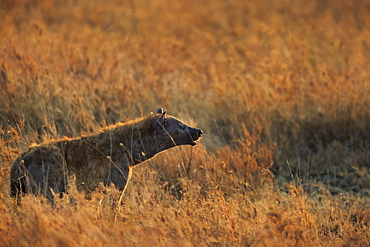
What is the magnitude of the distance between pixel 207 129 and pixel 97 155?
345 cm

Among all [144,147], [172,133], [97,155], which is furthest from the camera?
[172,133]

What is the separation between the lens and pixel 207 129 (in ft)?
32.4

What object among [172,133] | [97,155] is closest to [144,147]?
[172,133]

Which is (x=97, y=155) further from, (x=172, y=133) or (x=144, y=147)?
(x=172, y=133)

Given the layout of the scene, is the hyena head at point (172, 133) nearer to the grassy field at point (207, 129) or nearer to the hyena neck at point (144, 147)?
the hyena neck at point (144, 147)

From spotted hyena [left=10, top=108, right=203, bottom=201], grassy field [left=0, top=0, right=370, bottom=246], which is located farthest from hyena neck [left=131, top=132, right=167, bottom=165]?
grassy field [left=0, top=0, right=370, bottom=246]

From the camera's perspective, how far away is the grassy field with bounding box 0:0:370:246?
5.49m

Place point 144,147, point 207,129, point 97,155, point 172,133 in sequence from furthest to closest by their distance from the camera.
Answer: point 207,129 < point 172,133 < point 144,147 < point 97,155

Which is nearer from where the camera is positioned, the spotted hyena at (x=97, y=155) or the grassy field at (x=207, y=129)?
the grassy field at (x=207, y=129)

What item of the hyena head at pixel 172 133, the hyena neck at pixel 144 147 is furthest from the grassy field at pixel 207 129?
the hyena head at pixel 172 133

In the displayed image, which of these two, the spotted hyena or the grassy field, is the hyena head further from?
the grassy field

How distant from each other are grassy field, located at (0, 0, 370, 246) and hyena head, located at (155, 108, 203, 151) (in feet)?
1.33

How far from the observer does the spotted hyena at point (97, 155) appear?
631cm

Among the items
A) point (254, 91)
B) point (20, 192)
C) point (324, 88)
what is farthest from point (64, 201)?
point (324, 88)
